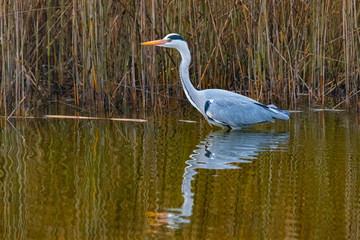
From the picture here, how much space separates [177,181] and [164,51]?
365 cm

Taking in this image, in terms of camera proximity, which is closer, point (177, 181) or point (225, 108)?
point (177, 181)

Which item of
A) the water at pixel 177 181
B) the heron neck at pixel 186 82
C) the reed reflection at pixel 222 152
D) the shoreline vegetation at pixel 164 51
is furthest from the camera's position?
the shoreline vegetation at pixel 164 51

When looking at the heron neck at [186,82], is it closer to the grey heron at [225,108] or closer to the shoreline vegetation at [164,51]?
the grey heron at [225,108]

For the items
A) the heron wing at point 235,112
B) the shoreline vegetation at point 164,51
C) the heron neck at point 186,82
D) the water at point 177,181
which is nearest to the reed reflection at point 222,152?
the water at point 177,181

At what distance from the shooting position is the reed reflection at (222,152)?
339cm

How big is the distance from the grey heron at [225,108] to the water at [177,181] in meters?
0.13

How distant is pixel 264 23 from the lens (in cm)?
716

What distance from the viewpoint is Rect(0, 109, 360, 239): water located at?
9.98ft

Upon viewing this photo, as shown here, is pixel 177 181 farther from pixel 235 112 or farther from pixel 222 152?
pixel 235 112

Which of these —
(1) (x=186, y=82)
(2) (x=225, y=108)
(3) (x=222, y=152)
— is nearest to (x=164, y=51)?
(1) (x=186, y=82)

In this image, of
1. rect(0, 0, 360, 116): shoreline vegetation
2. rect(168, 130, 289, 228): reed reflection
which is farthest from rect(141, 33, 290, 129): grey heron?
rect(0, 0, 360, 116): shoreline vegetation

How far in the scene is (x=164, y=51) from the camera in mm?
7488

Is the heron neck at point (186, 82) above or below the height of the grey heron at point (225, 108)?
above

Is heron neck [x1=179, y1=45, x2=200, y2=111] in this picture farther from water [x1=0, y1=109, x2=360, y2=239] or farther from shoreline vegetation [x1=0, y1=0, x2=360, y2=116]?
shoreline vegetation [x1=0, y1=0, x2=360, y2=116]
